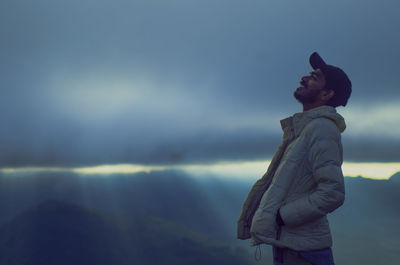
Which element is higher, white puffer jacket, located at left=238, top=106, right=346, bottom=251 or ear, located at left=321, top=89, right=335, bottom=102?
ear, located at left=321, top=89, right=335, bottom=102

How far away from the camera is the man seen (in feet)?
13.1

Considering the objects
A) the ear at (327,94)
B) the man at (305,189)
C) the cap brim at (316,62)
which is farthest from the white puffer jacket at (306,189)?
the cap brim at (316,62)

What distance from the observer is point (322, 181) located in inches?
159

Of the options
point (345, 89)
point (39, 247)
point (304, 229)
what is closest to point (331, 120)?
point (345, 89)

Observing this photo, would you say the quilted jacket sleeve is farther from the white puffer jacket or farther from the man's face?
the man's face

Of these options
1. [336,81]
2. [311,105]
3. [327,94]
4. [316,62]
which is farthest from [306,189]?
[316,62]

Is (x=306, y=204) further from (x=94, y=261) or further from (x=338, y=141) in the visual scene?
(x=94, y=261)

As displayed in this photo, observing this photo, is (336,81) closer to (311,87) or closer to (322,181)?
(311,87)

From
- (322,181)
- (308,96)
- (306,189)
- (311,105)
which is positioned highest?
(308,96)

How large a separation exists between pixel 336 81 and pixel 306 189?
155 cm

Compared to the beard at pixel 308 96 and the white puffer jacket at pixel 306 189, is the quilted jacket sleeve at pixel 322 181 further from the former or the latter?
the beard at pixel 308 96

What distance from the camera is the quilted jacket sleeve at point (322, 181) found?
3.95 metres

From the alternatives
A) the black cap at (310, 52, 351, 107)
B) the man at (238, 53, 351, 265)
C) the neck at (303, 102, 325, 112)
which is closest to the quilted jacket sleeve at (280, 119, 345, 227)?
the man at (238, 53, 351, 265)

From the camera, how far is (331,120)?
429 centimetres
